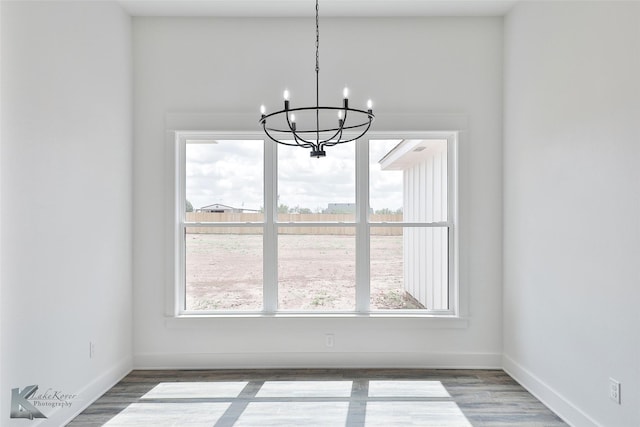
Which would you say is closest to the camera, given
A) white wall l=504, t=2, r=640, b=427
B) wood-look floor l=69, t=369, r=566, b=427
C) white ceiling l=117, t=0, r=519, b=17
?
white wall l=504, t=2, r=640, b=427

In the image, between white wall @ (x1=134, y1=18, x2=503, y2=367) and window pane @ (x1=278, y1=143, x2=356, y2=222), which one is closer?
white wall @ (x1=134, y1=18, x2=503, y2=367)

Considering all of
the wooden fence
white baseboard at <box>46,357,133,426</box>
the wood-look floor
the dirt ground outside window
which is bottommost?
the wood-look floor

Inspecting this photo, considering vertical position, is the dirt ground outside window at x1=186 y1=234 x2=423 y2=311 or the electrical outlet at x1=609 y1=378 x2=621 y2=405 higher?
the dirt ground outside window at x1=186 y1=234 x2=423 y2=311

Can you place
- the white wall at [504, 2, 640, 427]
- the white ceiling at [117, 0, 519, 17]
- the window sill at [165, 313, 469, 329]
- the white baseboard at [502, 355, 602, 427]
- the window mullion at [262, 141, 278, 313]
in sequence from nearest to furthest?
1. the white wall at [504, 2, 640, 427]
2. the white baseboard at [502, 355, 602, 427]
3. the white ceiling at [117, 0, 519, 17]
4. the window sill at [165, 313, 469, 329]
5. the window mullion at [262, 141, 278, 313]

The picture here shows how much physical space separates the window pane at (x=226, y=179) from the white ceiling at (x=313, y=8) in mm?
1083

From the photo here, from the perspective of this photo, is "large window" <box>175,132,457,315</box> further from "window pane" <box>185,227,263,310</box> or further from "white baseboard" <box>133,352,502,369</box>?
"white baseboard" <box>133,352,502,369</box>

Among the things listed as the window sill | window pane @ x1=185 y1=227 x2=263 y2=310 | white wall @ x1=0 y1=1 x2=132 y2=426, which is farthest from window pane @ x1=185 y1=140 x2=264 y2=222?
the window sill

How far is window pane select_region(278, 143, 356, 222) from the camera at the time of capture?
397 cm

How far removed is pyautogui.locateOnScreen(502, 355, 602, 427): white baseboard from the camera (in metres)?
2.76

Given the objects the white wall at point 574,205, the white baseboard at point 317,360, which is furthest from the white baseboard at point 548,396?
the white baseboard at point 317,360

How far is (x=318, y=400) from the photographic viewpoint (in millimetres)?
3180

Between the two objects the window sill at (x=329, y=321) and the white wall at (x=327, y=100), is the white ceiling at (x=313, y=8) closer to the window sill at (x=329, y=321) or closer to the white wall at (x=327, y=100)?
the white wall at (x=327, y=100)

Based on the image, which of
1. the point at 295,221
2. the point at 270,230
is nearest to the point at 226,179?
the point at 270,230

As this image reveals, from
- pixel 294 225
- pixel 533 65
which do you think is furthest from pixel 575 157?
pixel 294 225
